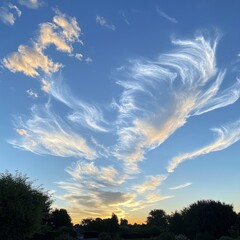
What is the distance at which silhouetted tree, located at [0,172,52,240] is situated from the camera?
42.4m

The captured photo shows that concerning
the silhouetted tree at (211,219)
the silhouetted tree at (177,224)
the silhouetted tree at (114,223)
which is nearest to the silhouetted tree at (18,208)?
the silhouetted tree at (211,219)

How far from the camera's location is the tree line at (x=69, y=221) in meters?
42.9

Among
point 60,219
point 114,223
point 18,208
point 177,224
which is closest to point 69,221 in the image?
point 60,219

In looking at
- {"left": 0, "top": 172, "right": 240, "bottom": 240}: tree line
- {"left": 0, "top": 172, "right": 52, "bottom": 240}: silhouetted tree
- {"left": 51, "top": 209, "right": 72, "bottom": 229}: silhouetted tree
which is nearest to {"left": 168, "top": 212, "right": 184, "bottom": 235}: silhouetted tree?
{"left": 0, "top": 172, "right": 240, "bottom": 240}: tree line

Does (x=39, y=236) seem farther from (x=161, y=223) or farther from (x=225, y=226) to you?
(x=161, y=223)

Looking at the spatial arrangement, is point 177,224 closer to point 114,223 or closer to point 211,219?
point 211,219

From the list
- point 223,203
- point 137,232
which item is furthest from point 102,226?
point 223,203

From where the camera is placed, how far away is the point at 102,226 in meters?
123

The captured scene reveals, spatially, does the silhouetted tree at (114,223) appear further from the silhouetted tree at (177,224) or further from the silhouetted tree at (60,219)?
the silhouetted tree at (177,224)

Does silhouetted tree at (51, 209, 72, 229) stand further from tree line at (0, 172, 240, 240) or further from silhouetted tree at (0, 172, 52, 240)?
silhouetted tree at (0, 172, 52, 240)

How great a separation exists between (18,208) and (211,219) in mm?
65275

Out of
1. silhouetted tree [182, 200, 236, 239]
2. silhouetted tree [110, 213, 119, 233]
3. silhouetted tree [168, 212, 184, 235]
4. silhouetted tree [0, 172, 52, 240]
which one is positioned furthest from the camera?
silhouetted tree [110, 213, 119, 233]

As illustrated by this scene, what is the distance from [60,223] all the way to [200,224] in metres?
48.2

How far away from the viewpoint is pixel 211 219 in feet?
315
